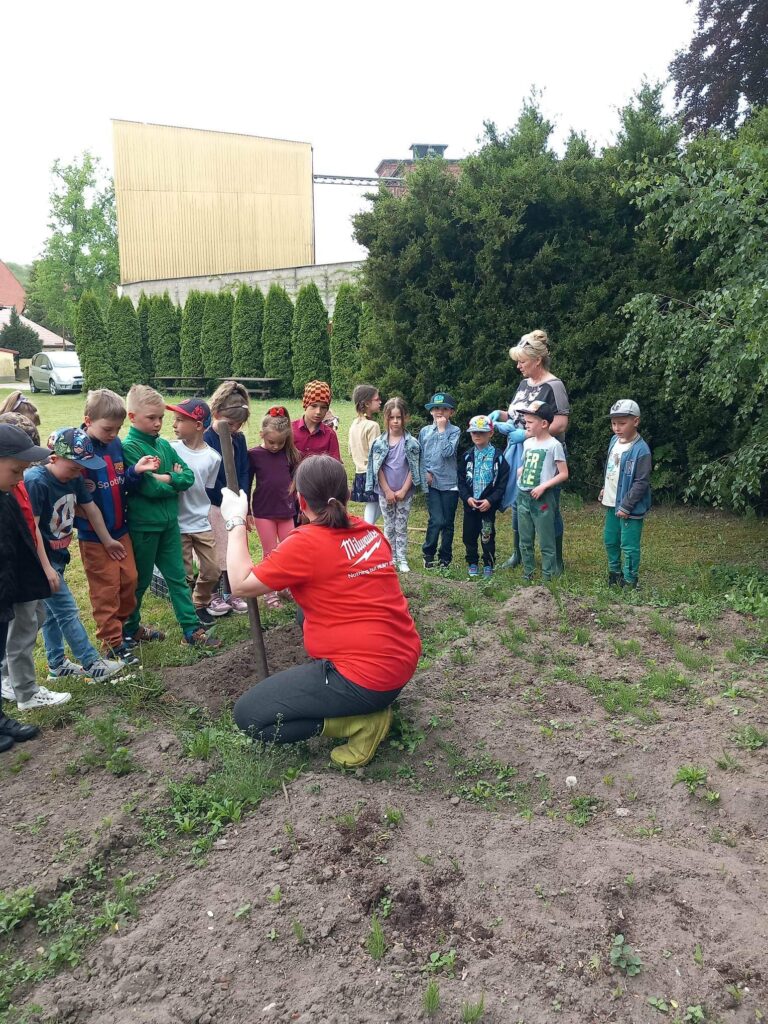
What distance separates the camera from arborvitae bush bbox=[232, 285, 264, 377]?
90.2ft

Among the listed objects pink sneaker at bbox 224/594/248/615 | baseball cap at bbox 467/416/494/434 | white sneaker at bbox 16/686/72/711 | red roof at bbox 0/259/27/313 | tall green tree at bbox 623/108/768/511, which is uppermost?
red roof at bbox 0/259/27/313

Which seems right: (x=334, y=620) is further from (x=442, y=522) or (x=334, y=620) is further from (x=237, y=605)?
(x=442, y=522)

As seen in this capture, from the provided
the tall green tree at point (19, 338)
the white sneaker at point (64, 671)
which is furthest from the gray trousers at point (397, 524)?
the tall green tree at point (19, 338)

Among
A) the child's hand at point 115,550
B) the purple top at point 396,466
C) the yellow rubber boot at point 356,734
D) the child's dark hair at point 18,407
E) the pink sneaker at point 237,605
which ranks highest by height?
the child's dark hair at point 18,407

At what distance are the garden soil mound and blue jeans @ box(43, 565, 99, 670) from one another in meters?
0.75

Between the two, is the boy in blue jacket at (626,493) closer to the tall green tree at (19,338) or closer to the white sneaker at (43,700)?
the white sneaker at (43,700)

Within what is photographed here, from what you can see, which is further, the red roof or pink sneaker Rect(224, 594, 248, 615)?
the red roof

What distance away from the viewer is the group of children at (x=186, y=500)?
4.80m

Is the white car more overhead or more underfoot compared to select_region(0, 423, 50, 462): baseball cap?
more underfoot

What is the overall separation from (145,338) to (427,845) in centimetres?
3061

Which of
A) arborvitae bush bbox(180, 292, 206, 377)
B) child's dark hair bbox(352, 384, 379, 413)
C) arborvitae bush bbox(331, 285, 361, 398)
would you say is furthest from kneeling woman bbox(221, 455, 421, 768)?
arborvitae bush bbox(180, 292, 206, 377)

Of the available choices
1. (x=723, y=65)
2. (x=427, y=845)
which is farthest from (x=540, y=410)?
(x=723, y=65)

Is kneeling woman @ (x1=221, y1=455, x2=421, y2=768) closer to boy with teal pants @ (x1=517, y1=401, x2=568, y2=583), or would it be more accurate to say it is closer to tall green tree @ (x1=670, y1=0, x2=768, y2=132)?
boy with teal pants @ (x1=517, y1=401, x2=568, y2=583)

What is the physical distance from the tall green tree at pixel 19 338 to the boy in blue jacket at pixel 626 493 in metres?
51.8
